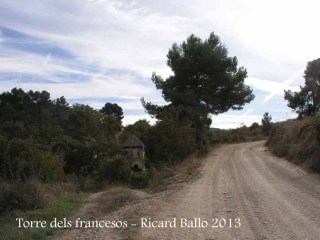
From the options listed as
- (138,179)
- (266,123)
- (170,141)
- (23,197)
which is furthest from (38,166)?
(266,123)

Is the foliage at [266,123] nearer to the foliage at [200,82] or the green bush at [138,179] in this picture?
the foliage at [200,82]

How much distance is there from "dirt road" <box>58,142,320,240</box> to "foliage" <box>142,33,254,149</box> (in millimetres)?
22210

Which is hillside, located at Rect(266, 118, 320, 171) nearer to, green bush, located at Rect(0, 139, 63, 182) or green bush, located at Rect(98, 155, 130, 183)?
green bush, located at Rect(98, 155, 130, 183)

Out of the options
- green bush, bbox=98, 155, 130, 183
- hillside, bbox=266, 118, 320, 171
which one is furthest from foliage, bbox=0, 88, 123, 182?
hillside, bbox=266, 118, 320, 171

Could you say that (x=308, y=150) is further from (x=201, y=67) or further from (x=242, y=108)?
(x=242, y=108)

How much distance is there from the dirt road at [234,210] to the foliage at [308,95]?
92.6ft

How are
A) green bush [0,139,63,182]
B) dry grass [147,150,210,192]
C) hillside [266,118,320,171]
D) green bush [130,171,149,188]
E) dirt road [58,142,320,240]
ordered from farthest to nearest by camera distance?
1. green bush [130,171,149,188]
2. hillside [266,118,320,171]
3. green bush [0,139,63,182]
4. dry grass [147,150,210,192]
5. dirt road [58,142,320,240]

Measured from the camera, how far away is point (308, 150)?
A: 75.9 ft

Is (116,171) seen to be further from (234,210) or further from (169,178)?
(234,210)

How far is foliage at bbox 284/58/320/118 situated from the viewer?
44875mm

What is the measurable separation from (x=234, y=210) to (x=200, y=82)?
104 feet

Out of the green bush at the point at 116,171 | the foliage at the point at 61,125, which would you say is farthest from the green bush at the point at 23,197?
the foliage at the point at 61,125

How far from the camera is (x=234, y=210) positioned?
37.9ft

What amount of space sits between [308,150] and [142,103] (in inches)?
904
